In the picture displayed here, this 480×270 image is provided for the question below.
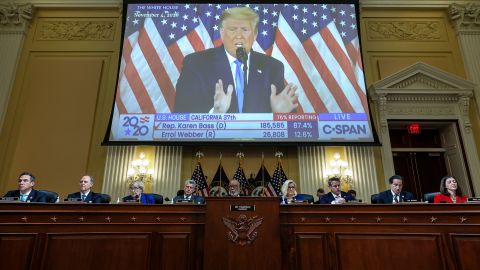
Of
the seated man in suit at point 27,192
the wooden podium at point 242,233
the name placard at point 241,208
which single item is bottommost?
the wooden podium at point 242,233

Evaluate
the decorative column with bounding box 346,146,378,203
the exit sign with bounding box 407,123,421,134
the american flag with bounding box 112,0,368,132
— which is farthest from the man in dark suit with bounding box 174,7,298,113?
the exit sign with bounding box 407,123,421,134

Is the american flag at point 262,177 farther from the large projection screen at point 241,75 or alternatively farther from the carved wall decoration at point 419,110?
the carved wall decoration at point 419,110

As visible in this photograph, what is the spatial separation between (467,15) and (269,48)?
4.58m

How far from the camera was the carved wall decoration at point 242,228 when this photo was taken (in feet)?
10.4

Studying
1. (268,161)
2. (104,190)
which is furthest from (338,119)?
(104,190)

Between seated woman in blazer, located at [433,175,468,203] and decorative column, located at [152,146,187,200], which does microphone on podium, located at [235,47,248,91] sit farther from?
seated woman in blazer, located at [433,175,468,203]

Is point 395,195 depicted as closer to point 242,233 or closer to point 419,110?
point 242,233

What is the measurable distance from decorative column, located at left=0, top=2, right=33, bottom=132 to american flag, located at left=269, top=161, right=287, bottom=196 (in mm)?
5657

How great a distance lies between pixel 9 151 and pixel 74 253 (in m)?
5.12

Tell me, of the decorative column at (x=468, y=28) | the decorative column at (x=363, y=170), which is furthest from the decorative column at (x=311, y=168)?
the decorative column at (x=468, y=28)

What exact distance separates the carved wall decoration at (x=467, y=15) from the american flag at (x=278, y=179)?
5.25 meters

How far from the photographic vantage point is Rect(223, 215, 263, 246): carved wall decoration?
3170 millimetres

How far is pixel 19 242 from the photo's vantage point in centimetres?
322

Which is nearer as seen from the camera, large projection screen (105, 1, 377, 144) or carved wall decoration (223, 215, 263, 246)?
carved wall decoration (223, 215, 263, 246)
